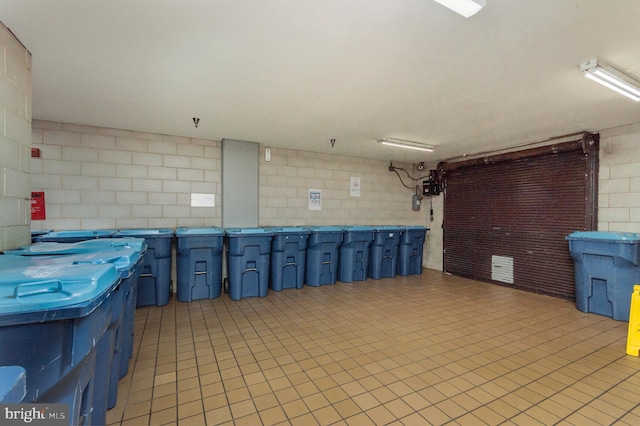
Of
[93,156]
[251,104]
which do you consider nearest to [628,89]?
[251,104]

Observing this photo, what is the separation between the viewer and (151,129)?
182 inches

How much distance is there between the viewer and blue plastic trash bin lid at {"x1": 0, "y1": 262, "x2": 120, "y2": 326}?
1.02m

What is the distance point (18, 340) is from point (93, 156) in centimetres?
441

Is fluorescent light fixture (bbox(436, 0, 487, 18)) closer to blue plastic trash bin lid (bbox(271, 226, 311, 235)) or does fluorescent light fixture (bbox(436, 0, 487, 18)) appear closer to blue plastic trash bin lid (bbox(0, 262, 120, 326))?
blue plastic trash bin lid (bbox(0, 262, 120, 326))

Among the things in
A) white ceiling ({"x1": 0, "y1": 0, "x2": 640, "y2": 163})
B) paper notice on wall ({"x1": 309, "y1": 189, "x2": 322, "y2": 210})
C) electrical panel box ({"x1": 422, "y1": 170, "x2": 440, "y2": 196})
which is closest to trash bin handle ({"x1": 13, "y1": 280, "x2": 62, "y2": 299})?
white ceiling ({"x1": 0, "y1": 0, "x2": 640, "y2": 163})

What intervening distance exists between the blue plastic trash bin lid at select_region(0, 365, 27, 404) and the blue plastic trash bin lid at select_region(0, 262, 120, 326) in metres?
0.37

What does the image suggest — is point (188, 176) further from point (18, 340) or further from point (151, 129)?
point (18, 340)

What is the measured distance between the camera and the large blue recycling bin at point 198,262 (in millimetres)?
4320

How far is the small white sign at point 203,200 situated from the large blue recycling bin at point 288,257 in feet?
4.21

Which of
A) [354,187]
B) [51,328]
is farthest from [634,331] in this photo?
[354,187]

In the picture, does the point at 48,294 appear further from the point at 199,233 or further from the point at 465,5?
the point at 199,233

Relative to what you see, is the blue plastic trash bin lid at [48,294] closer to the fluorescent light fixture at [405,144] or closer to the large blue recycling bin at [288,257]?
the large blue recycling bin at [288,257]

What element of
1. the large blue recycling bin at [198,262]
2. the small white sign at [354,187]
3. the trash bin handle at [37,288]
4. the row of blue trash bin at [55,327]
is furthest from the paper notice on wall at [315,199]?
the trash bin handle at [37,288]

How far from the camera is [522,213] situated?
537cm
